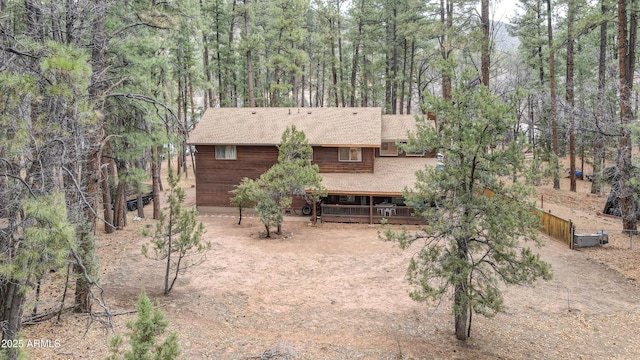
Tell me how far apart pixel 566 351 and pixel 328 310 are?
19.6 feet

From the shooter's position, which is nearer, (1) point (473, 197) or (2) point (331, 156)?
(1) point (473, 197)

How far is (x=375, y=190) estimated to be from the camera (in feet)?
71.6

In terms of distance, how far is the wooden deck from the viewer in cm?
2280

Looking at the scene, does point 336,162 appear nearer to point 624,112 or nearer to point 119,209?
point 119,209

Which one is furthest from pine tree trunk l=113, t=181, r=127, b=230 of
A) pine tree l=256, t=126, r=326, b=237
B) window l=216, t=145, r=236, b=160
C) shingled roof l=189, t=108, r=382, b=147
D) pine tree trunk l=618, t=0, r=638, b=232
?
pine tree trunk l=618, t=0, r=638, b=232

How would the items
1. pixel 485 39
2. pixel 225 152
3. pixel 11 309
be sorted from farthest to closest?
pixel 225 152 < pixel 485 39 < pixel 11 309

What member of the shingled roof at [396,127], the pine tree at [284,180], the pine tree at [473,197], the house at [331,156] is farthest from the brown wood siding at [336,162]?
the pine tree at [473,197]

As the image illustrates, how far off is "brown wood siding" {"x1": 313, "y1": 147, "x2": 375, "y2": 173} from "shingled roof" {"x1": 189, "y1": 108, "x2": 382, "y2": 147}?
2.21 ft

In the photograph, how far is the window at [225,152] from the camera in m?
24.5

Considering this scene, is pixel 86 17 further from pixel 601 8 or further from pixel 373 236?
pixel 601 8

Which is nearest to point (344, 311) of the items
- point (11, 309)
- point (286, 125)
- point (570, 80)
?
point (11, 309)

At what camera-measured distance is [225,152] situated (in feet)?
80.8

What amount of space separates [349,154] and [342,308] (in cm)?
1296

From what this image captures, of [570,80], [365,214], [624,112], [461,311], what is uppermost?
[570,80]
